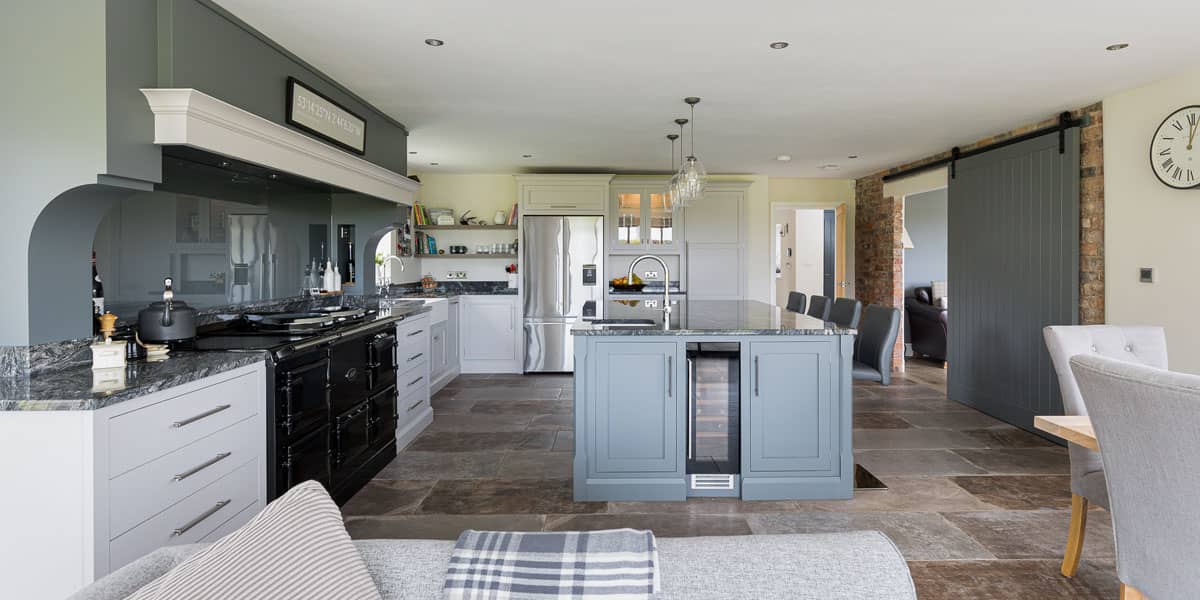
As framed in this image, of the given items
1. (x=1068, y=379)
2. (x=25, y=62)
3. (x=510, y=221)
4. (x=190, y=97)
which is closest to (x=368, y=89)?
(x=190, y=97)

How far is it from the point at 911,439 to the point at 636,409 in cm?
233

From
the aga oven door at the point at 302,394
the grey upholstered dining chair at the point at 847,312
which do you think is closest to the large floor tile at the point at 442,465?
the aga oven door at the point at 302,394

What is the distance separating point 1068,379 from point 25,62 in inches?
150

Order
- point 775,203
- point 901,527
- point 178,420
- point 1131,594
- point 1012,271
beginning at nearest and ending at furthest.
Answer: point 1131,594, point 178,420, point 901,527, point 1012,271, point 775,203

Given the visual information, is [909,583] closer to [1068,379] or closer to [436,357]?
[1068,379]

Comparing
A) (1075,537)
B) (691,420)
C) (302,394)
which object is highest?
(302,394)

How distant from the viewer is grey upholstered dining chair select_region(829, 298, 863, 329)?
4121 mm

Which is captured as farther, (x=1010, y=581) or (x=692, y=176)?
(x=692, y=176)

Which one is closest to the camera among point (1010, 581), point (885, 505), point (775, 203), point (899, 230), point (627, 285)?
point (1010, 581)

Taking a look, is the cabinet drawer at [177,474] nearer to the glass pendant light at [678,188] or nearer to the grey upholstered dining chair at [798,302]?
the glass pendant light at [678,188]

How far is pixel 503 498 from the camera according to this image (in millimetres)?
3297

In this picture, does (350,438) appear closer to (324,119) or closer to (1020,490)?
(324,119)

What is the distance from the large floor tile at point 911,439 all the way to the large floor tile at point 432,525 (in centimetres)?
239

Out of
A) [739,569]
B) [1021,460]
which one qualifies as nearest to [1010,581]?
[1021,460]
